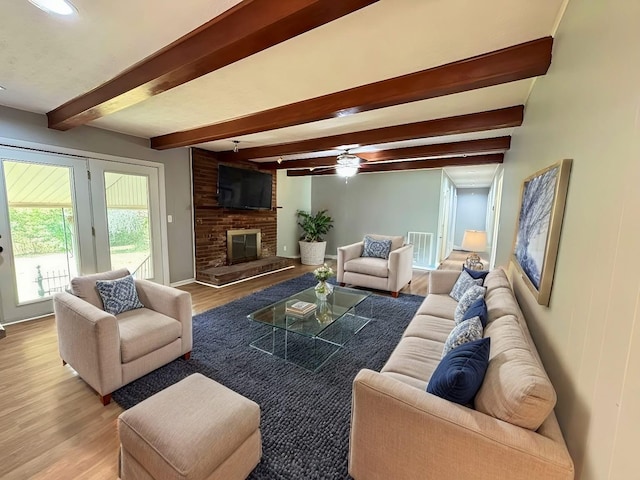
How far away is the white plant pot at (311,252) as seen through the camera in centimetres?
669

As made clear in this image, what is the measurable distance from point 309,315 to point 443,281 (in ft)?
5.05

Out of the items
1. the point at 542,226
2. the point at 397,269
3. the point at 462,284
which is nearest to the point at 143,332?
the point at 542,226

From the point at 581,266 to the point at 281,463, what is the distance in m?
1.66

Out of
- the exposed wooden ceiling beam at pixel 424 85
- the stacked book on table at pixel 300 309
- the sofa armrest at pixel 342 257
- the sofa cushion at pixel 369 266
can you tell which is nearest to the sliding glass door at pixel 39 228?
the exposed wooden ceiling beam at pixel 424 85

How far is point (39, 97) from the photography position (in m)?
2.54

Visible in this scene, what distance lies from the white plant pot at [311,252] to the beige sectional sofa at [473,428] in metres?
5.28

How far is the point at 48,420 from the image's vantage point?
1720 millimetres

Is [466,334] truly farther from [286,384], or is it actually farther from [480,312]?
[286,384]

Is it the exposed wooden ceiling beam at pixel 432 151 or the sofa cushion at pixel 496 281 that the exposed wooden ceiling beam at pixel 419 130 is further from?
the sofa cushion at pixel 496 281

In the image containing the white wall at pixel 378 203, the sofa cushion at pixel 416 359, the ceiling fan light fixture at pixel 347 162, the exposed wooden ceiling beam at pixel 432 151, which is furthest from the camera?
the white wall at pixel 378 203

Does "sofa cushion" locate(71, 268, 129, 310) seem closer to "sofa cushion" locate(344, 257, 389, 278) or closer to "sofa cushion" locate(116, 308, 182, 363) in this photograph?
"sofa cushion" locate(116, 308, 182, 363)

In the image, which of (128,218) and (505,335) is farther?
(128,218)

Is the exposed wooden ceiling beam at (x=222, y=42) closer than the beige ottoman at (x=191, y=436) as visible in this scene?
No

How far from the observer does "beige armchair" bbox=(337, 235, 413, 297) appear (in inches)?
163
